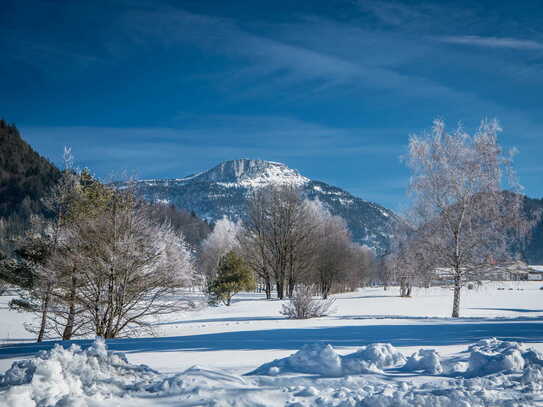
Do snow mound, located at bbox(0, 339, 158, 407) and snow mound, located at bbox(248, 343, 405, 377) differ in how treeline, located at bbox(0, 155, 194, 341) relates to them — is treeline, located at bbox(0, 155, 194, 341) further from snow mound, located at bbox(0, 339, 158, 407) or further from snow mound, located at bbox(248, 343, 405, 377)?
snow mound, located at bbox(248, 343, 405, 377)

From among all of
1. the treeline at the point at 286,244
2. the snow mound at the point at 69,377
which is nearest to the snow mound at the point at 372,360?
the snow mound at the point at 69,377

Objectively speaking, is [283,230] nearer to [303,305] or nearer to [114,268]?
[303,305]

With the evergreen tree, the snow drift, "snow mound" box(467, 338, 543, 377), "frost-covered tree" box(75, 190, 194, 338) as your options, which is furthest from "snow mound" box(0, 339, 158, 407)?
the evergreen tree

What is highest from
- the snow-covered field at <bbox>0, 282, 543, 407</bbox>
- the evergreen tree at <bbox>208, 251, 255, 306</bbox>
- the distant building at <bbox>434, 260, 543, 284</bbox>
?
the distant building at <bbox>434, 260, 543, 284</bbox>

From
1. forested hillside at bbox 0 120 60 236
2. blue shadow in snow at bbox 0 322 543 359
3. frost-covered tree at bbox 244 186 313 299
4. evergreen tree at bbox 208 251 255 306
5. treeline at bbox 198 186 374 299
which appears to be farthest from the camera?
forested hillside at bbox 0 120 60 236

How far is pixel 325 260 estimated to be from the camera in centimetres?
4541

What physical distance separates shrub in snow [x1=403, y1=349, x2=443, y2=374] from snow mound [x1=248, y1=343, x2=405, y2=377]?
281 millimetres

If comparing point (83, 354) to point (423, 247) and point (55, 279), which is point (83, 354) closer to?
point (55, 279)

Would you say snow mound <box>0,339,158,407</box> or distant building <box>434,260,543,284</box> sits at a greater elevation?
distant building <box>434,260,543,284</box>

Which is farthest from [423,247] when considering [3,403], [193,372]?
[3,403]

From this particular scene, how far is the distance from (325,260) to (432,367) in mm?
39986

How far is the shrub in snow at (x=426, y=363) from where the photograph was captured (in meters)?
5.74

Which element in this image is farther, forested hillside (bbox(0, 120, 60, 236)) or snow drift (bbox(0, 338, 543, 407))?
forested hillside (bbox(0, 120, 60, 236))

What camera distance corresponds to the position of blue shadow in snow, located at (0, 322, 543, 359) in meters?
8.73
